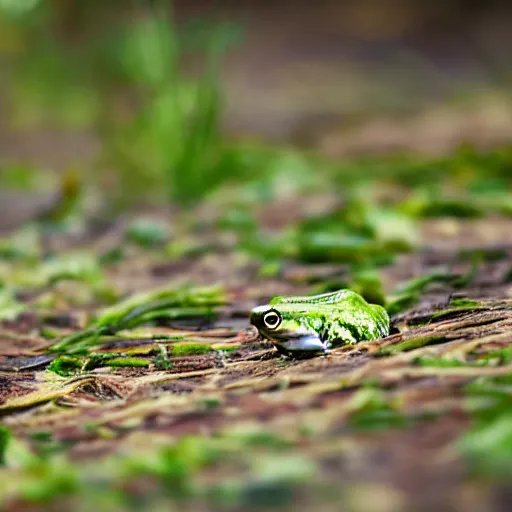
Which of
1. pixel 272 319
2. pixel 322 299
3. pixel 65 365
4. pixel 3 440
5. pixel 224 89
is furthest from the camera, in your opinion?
pixel 224 89

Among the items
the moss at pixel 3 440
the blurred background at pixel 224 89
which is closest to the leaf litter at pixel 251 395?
the moss at pixel 3 440

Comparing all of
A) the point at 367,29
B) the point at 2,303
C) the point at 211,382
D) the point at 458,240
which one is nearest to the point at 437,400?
the point at 211,382

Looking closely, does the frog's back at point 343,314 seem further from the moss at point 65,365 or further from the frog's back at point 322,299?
the moss at point 65,365

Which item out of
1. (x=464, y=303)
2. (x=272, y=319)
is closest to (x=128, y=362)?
(x=272, y=319)

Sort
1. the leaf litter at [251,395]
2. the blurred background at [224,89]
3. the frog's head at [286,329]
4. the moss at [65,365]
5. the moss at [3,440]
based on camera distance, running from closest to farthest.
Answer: the leaf litter at [251,395], the moss at [3,440], the frog's head at [286,329], the moss at [65,365], the blurred background at [224,89]

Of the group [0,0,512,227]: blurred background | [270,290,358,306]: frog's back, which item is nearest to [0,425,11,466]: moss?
[270,290,358,306]: frog's back

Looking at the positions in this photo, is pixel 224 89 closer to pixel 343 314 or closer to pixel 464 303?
pixel 464 303
